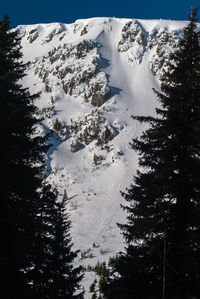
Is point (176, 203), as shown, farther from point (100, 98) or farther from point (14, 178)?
point (100, 98)

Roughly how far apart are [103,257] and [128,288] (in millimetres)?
55264

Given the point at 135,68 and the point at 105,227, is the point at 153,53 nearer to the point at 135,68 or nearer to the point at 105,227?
the point at 135,68

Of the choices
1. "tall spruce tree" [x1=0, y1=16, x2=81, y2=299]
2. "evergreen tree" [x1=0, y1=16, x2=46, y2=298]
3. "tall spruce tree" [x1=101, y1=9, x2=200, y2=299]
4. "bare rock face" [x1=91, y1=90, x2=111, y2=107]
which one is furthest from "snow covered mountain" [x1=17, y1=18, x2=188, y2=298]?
"tall spruce tree" [x1=101, y1=9, x2=200, y2=299]

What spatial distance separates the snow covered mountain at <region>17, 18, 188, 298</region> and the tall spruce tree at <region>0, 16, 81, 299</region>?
117ft

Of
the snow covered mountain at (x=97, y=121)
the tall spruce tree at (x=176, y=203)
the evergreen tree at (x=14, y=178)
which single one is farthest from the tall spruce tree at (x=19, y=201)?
the snow covered mountain at (x=97, y=121)

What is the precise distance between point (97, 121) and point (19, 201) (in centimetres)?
13069

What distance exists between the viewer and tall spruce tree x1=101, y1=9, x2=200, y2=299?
672 cm

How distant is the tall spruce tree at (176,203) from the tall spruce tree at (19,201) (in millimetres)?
3684

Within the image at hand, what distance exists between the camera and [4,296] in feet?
25.1

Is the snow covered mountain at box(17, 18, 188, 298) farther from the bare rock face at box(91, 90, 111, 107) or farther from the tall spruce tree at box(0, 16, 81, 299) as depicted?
the tall spruce tree at box(0, 16, 81, 299)

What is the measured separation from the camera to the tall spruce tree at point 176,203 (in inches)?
265

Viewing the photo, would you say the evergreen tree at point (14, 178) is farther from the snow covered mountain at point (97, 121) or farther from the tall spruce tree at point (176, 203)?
the snow covered mountain at point (97, 121)

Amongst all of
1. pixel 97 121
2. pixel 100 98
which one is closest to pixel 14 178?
pixel 97 121

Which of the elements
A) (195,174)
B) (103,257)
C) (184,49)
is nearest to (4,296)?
(195,174)
